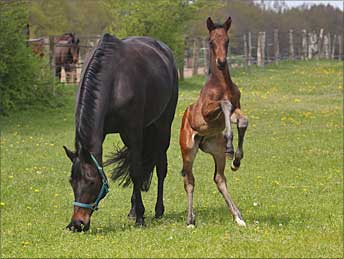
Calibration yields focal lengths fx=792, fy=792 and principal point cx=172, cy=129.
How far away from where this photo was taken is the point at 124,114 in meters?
8.16

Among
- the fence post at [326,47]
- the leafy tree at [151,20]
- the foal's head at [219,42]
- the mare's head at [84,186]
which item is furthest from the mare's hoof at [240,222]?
the fence post at [326,47]

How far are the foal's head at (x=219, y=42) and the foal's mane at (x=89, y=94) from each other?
115 centimetres

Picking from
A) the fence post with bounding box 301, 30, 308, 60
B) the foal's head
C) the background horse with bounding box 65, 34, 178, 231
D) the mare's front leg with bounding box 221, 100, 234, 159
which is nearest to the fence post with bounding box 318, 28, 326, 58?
the fence post with bounding box 301, 30, 308, 60

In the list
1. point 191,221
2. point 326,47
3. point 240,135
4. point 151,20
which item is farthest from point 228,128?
point 326,47

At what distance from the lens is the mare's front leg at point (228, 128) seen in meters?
7.24

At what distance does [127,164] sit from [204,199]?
1931mm

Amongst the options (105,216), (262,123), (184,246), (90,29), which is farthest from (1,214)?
(90,29)

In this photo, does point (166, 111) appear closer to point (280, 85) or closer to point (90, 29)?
point (280, 85)

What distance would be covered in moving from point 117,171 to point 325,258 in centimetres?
342

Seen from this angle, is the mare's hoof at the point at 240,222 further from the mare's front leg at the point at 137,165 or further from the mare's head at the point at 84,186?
the mare's head at the point at 84,186

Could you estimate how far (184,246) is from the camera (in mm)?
6789

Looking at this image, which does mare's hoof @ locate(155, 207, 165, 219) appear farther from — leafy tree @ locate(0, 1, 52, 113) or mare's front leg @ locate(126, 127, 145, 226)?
leafy tree @ locate(0, 1, 52, 113)

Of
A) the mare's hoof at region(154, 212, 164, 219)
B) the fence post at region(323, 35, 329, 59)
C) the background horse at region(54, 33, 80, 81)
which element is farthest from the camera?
the fence post at region(323, 35, 329, 59)

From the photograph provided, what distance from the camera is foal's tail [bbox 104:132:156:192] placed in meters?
9.11
